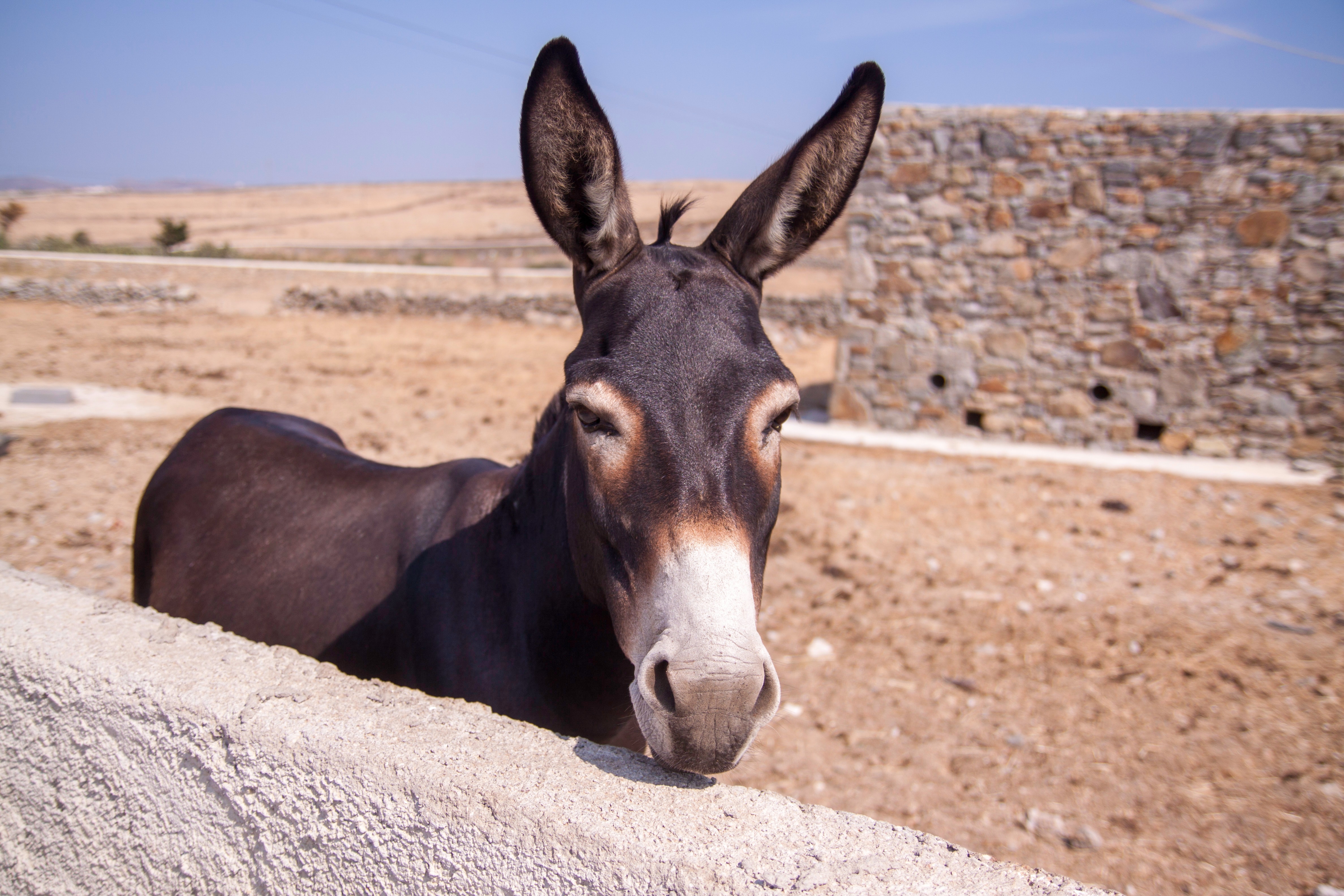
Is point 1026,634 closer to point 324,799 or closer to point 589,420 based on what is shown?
point 589,420

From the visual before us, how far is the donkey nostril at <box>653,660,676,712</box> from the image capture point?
50.6 inches

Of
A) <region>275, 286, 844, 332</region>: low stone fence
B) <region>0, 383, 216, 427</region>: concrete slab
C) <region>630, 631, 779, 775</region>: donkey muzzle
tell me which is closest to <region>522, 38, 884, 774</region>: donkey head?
<region>630, 631, 779, 775</region>: donkey muzzle

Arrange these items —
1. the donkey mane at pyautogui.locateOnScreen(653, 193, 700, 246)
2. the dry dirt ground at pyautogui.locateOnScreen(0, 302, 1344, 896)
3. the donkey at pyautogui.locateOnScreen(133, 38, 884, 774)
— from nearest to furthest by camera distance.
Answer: the donkey at pyautogui.locateOnScreen(133, 38, 884, 774)
the donkey mane at pyautogui.locateOnScreen(653, 193, 700, 246)
the dry dirt ground at pyautogui.locateOnScreen(0, 302, 1344, 896)

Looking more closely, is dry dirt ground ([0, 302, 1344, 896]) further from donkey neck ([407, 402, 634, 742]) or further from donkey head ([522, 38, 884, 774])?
donkey head ([522, 38, 884, 774])

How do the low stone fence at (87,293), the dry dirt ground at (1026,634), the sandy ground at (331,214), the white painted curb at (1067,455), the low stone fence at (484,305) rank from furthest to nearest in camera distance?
the sandy ground at (331,214) < the low stone fence at (87,293) < the low stone fence at (484,305) < the white painted curb at (1067,455) < the dry dirt ground at (1026,634)

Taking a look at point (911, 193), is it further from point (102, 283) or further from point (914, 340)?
point (102, 283)

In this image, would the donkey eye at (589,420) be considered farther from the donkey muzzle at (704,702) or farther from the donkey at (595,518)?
the donkey muzzle at (704,702)

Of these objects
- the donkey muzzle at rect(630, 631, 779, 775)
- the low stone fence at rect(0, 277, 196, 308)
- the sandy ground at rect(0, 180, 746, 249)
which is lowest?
the donkey muzzle at rect(630, 631, 779, 775)

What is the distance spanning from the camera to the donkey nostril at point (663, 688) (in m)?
1.28

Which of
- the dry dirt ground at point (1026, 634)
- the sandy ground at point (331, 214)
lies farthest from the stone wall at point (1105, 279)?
the sandy ground at point (331, 214)

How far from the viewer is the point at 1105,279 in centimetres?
800

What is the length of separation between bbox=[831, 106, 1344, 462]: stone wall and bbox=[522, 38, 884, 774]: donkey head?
703cm

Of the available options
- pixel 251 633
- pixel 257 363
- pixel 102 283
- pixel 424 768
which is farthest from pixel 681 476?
pixel 102 283

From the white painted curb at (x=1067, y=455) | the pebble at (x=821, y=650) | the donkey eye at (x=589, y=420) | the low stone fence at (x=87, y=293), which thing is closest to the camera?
the donkey eye at (x=589, y=420)
